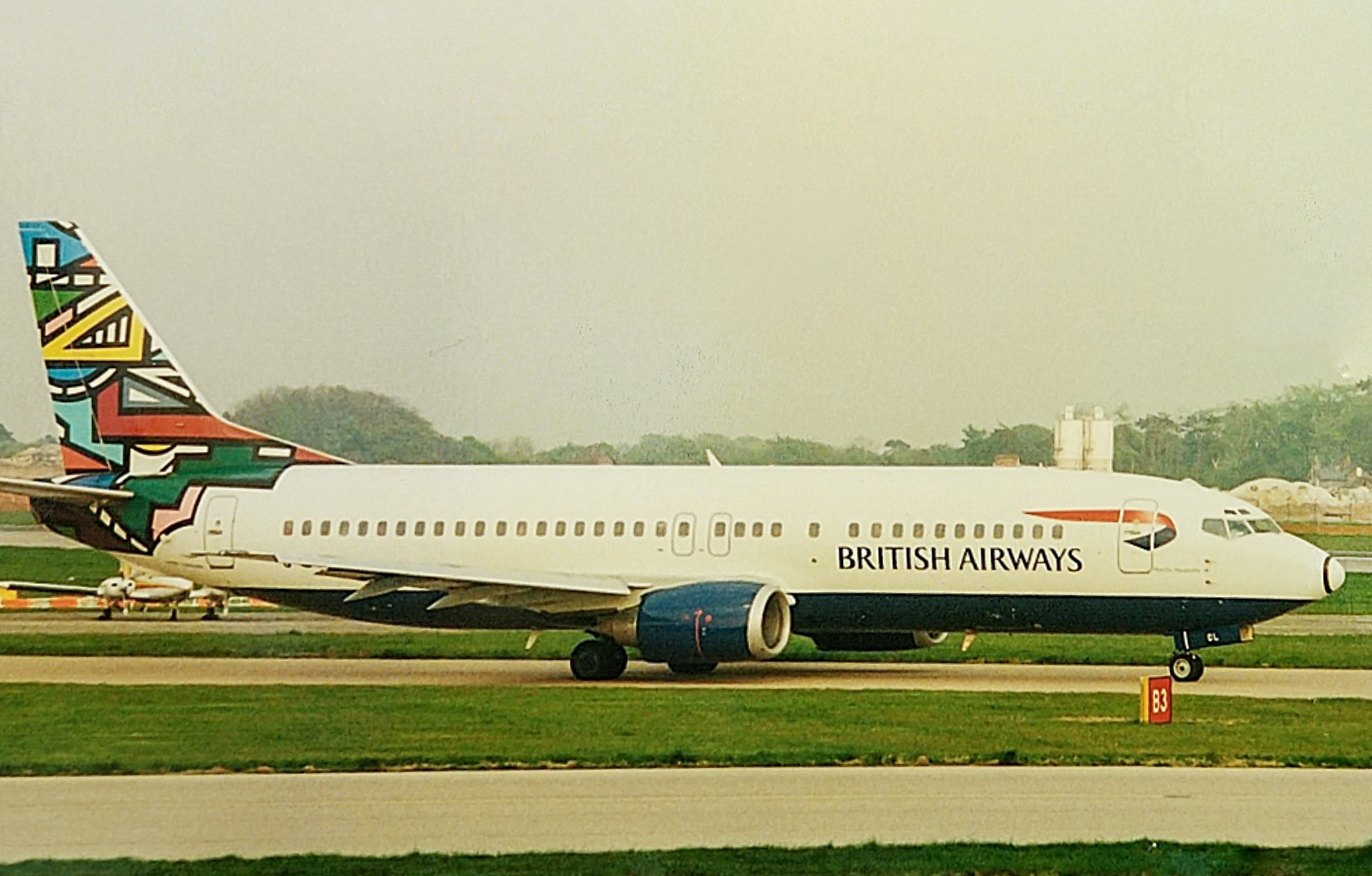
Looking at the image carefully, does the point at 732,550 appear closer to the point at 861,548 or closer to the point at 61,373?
the point at 861,548

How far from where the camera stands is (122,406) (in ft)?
106

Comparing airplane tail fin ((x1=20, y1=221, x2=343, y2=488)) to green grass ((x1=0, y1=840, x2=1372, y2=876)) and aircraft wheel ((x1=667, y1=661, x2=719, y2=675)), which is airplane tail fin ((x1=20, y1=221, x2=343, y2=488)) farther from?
green grass ((x1=0, y1=840, x2=1372, y2=876))

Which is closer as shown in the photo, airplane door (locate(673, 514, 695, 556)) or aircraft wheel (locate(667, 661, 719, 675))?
aircraft wheel (locate(667, 661, 719, 675))

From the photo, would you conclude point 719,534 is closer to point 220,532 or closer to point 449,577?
point 449,577

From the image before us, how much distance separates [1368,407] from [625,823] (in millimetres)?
13761

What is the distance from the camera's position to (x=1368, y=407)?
25.2 meters

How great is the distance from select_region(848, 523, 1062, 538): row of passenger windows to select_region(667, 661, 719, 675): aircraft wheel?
2948 millimetres

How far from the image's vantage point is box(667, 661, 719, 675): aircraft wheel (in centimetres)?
→ 3005

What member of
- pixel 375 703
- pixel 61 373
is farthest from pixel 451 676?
pixel 61 373

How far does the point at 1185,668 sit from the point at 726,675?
683 cm

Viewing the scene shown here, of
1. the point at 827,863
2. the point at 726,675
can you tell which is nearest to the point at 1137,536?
the point at 726,675

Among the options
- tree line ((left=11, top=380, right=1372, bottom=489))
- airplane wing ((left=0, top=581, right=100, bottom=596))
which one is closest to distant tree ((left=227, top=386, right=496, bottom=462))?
tree line ((left=11, top=380, right=1372, bottom=489))

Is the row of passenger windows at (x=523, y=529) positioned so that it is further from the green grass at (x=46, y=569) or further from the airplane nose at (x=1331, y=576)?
the green grass at (x=46, y=569)

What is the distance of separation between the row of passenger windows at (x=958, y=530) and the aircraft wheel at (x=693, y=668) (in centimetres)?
295
